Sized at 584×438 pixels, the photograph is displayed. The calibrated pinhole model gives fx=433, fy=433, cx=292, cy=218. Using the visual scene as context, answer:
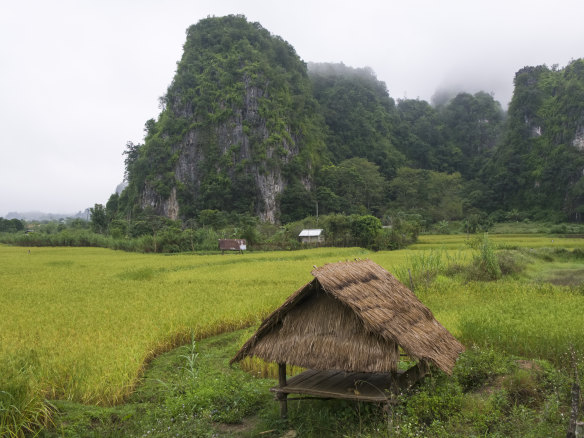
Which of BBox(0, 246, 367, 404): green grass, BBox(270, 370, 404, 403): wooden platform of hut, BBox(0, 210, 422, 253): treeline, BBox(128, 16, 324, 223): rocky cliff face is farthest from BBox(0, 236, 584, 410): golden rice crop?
BBox(128, 16, 324, 223): rocky cliff face

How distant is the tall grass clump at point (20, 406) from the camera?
4.60 metres

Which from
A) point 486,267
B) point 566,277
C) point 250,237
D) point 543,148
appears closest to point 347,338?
point 486,267

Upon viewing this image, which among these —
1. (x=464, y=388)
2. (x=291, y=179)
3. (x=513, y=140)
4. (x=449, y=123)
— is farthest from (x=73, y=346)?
(x=449, y=123)

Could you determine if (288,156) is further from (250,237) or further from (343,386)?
(343,386)

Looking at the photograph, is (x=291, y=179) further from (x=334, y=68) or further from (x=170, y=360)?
(x=170, y=360)

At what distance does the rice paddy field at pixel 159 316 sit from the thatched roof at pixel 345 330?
2.34 m

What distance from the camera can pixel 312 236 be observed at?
36062mm

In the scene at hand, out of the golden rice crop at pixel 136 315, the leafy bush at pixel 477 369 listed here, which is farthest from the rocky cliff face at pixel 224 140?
the leafy bush at pixel 477 369

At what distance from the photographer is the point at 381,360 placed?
4.43m

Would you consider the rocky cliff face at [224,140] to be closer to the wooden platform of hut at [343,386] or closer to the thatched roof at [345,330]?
the wooden platform of hut at [343,386]

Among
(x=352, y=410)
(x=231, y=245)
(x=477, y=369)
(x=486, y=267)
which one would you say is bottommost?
(x=352, y=410)

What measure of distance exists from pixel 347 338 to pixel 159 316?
5952 mm

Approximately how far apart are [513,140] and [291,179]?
3443 cm

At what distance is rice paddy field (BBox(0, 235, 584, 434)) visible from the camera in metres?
6.17
